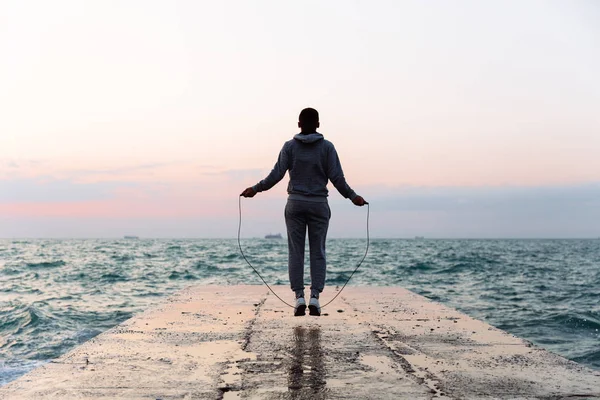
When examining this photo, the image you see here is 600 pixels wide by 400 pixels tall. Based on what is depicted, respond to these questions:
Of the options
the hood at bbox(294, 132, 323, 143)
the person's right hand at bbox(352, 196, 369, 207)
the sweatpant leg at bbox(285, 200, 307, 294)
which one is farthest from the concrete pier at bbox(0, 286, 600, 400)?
the hood at bbox(294, 132, 323, 143)

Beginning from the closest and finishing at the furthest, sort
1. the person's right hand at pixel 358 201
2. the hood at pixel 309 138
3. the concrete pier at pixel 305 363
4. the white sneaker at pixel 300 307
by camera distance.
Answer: the concrete pier at pixel 305 363
the hood at pixel 309 138
the person's right hand at pixel 358 201
the white sneaker at pixel 300 307

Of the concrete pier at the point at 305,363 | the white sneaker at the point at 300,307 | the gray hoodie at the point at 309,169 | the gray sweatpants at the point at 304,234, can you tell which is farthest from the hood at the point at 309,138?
the concrete pier at the point at 305,363

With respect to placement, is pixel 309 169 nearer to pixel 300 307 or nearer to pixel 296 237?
pixel 296 237

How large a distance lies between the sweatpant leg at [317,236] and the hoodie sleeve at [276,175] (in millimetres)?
450

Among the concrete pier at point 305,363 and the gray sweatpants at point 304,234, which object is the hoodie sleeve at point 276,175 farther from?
the concrete pier at point 305,363

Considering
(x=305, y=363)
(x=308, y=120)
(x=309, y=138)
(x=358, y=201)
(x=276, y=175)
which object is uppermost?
(x=308, y=120)

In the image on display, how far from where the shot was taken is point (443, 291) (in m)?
20.0

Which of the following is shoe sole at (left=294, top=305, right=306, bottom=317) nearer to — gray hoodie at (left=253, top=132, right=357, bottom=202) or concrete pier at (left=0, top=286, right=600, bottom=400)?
concrete pier at (left=0, top=286, right=600, bottom=400)

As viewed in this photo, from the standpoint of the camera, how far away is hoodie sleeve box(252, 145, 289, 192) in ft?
21.5

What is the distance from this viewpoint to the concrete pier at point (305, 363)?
354 cm

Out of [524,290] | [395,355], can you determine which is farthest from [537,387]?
[524,290]

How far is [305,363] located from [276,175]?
2.61 metres

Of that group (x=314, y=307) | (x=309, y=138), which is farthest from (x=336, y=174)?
(x=314, y=307)

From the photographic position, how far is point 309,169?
21.3 ft
